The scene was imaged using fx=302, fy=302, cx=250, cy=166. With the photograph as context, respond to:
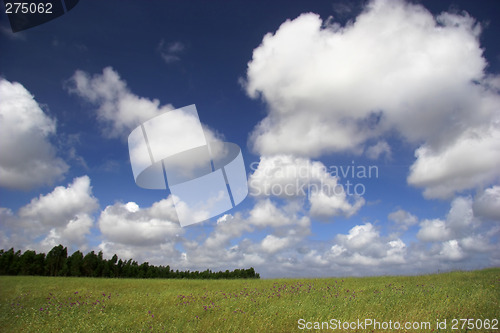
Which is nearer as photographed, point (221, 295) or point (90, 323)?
point (90, 323)

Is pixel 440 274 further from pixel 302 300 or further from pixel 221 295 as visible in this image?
pixel 221 295

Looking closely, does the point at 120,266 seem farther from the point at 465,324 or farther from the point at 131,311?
the point at 465,324

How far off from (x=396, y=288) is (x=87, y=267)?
6516 cm

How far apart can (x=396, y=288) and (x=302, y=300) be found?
226 inches

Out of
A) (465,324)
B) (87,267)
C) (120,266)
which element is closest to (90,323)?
(465,324)

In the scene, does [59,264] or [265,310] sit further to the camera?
[59,264]

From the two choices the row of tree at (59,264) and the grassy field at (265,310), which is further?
the row of tree at (59,264)

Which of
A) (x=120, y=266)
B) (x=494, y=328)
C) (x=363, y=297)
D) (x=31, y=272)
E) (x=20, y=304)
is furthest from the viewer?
(x=120, y=266)

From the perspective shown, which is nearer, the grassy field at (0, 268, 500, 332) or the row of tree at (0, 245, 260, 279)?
the grassy field at (0, 268, 500, 332)

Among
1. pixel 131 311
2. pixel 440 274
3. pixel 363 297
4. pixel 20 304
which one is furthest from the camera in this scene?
pixel 440 274

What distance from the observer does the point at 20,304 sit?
16.3 m

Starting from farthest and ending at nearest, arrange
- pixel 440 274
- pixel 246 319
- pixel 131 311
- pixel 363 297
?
1. pixel 440 274
2. pixel 363 297
3. pixel 131 311
4. pixel 246 319

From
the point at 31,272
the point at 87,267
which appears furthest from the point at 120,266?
the point at 31,272

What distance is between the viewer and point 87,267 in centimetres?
6388
